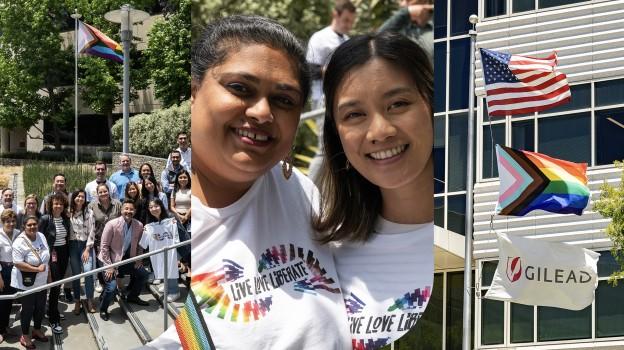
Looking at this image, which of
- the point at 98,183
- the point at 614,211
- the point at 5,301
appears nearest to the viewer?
the point at 5,301

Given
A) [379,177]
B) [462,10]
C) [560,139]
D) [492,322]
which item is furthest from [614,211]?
[379,177]

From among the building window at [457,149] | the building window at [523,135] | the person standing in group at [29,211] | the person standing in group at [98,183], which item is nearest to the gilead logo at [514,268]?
the building window at [457,149]

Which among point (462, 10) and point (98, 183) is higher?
point (462, 10)

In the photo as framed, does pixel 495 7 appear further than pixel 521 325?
No

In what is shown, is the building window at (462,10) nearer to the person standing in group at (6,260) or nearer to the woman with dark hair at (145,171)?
the woman with dark hair at (145,171)

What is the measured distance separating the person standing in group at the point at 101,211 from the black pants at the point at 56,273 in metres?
0.18

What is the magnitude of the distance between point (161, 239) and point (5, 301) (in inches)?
30.3

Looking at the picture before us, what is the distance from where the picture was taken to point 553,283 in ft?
13.6

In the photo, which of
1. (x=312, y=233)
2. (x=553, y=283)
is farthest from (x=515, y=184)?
(x=312, y=233)

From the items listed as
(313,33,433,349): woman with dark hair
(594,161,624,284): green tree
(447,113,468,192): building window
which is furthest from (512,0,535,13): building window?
(313,33,433,349): woman with dark hair

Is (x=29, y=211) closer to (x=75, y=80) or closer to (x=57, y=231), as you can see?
(x=57, y=231)

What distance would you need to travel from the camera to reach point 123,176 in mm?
3707

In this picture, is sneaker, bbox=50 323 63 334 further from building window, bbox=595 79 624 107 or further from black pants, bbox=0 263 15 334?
building window, bbox=595 79 624 107

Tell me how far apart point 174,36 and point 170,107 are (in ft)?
2.10
